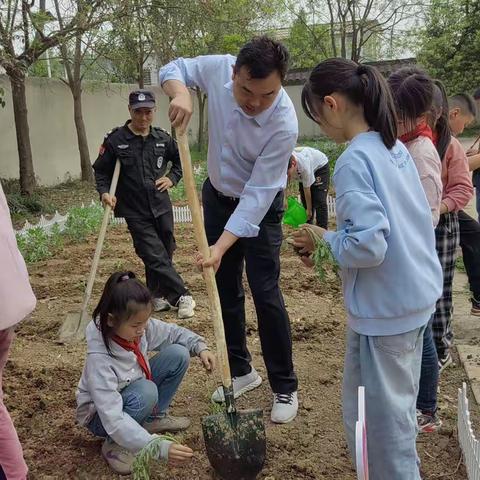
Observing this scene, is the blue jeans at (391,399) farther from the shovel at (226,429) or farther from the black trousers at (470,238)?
the black trousers at (470,238)

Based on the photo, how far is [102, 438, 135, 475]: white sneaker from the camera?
2.60 metres

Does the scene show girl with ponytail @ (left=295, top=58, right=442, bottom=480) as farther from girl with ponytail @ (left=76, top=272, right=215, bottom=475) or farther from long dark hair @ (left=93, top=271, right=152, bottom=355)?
long dark hair @ (left=93, top=271, right=152, bottom=355)

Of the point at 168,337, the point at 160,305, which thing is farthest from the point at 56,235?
the point at 168,337

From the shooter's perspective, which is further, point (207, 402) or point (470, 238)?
point (470, 238)

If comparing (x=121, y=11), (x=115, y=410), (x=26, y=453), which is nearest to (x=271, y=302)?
(x=115, y=410)

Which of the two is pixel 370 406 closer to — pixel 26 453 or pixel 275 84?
pixel 275 84

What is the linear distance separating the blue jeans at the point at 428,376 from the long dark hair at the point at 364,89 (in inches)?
41.2

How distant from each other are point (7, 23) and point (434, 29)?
591 inches

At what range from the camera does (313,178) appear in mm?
6504

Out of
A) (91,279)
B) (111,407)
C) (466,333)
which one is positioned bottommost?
(466,333)

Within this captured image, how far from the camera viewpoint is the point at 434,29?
1967 cm

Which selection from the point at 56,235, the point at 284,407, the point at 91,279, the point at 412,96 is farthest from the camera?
the point at 56,235

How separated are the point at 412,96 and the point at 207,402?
1.83 meters

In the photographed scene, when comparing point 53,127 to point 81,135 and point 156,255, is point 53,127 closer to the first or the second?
point 81,135
